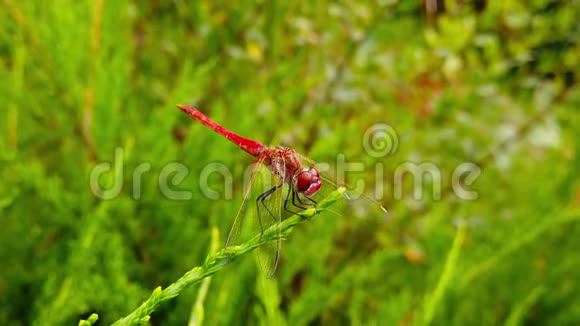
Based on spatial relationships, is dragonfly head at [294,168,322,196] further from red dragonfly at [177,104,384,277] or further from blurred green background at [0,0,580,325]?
blurred green background at [0,0,580,325]

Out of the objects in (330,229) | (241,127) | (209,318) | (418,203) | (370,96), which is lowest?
(209,318)

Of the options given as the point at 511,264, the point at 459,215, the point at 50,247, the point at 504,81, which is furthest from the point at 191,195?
the point at 504,81

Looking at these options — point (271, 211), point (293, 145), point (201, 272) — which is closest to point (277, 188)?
point (271, 211)

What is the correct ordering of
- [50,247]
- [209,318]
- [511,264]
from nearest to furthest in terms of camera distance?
[209,318] → [50,247] → [511,264]

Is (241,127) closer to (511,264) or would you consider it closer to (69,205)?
(69,205)

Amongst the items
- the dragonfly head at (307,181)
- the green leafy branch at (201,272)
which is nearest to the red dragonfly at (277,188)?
the dragonfly head at (307,181)

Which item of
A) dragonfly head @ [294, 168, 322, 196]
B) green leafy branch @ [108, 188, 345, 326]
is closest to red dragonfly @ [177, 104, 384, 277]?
dragonfly head @ [294, 168, 322, 196]
